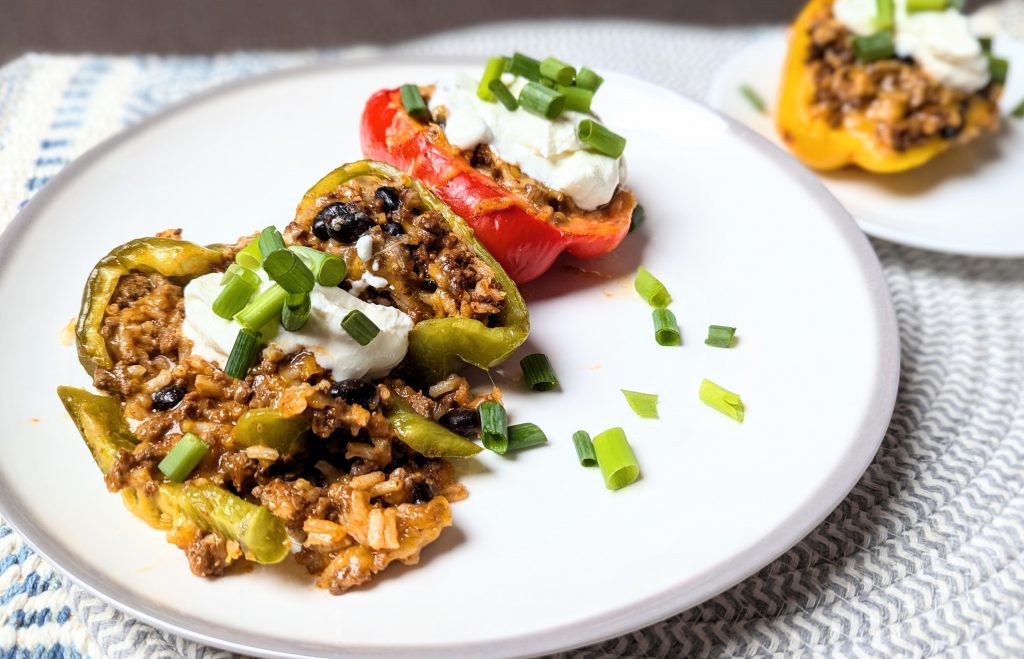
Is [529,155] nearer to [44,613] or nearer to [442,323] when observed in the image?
[442,323]

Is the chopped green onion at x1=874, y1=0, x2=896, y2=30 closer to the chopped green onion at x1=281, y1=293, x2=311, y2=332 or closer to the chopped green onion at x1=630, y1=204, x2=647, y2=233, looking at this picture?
the chopped green onion at x1=630, y1=204, x2=647, y2=233

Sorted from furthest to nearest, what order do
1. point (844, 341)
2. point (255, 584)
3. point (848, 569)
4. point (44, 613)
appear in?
point (844, 341) → point (848, 569) → point (44, 613) → point (255, 584)

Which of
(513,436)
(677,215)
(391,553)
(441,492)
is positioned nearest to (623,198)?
(677,215)

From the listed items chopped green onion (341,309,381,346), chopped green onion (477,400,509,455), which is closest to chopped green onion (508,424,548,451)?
chopped green onion (477,400,509,455)

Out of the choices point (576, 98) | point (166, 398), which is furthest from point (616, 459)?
point (576, 98)

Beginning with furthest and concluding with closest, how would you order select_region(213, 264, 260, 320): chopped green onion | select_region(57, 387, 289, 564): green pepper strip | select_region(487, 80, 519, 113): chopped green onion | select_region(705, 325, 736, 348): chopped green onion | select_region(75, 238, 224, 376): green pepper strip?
select_region(487, 80, 519, 113): chopped green onion < select_region(705, 325, 736, 348): chopped green onion < select_region(75, 238, 224, 376): green pepper strip < select_region(213, 264, 260, 320): chopped green onion < select_region(57, 387, 289, 564): green pepper strip

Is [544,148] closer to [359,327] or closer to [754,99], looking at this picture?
[359,327]

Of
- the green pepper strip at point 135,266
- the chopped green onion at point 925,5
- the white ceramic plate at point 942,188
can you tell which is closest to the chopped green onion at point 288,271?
the green pepper strip at point 135,266
